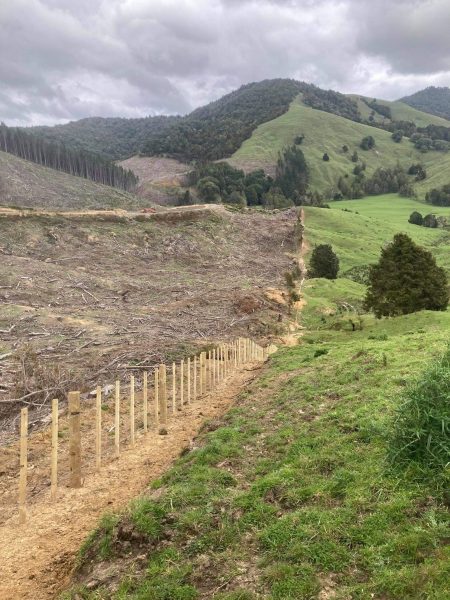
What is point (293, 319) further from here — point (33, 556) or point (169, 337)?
point (33, 556)

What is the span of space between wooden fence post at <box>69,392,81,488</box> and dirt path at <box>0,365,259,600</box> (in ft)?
0.94

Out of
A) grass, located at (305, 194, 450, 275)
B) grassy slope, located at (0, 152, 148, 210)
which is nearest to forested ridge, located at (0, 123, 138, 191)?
grassy slope, located at (0, 152, 148, 210)

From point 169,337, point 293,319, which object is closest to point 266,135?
point 293,319

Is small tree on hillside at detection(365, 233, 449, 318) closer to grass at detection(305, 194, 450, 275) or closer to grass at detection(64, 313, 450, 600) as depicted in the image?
grass at detection(64, 313, 450, 600)

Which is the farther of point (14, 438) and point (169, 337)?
point (169, 337)

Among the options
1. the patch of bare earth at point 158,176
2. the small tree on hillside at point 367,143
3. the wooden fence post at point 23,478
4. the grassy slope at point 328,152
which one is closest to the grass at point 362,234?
the grassy slope at point 328,152

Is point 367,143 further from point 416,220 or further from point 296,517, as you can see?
point 296,517

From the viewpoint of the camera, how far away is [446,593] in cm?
510

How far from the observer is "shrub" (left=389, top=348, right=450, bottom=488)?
7.41 meters

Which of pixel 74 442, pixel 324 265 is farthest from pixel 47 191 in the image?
pixel 74 442

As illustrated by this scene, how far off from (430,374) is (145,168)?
178 m

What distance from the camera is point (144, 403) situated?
1434 centimetres

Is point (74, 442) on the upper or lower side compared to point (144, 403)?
lower

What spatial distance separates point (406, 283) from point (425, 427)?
27.5m
